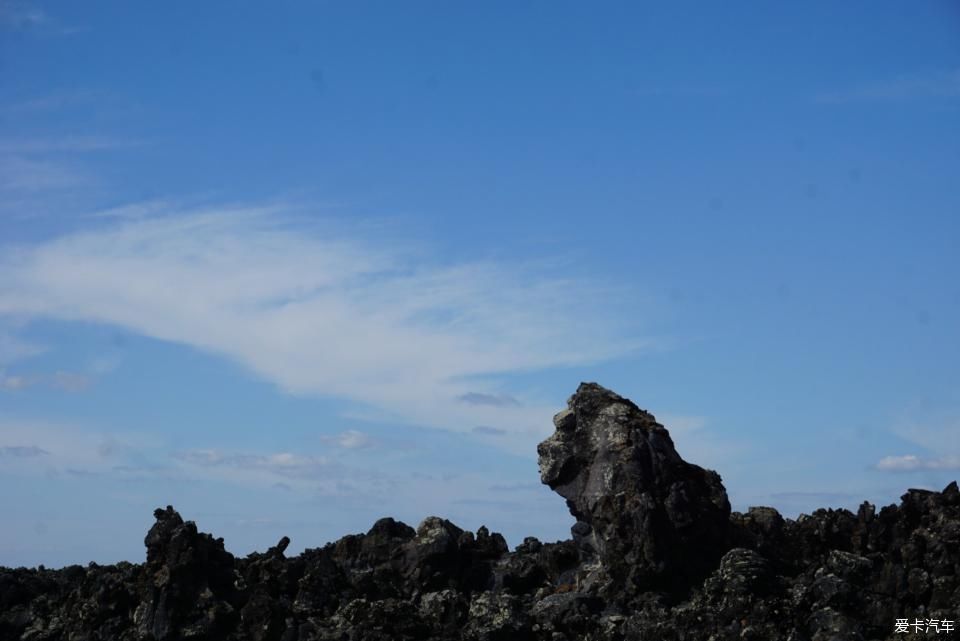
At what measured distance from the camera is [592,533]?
62.7m

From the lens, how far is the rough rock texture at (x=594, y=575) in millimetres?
54000

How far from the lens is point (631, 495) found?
196ft

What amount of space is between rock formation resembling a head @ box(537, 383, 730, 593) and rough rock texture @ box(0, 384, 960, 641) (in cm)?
7

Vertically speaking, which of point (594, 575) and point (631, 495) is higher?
point (631, 495)

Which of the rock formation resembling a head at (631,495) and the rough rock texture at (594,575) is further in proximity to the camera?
the rock formation resembling a head at (631,495)

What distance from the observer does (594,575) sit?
61.1 m

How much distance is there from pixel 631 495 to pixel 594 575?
4166 millimetres

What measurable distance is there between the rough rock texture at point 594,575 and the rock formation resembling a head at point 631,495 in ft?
0.24

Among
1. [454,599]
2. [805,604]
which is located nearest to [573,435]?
[454,599]

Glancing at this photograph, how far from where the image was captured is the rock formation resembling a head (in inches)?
2317

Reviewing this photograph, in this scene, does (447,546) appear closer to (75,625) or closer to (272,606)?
(272,606)

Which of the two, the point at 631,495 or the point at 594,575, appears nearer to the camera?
the point at 631,495

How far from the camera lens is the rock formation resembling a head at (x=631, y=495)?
58.8 metres

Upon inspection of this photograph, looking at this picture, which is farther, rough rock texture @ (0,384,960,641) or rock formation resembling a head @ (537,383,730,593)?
rock formation resembling a head @ (537,383,730,593)
